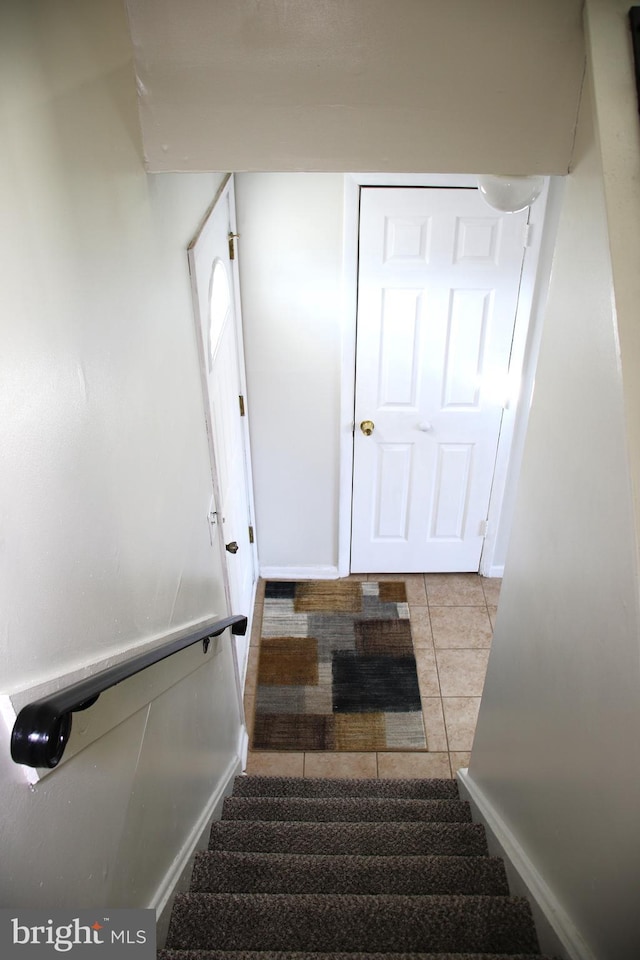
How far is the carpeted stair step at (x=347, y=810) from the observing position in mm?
2334

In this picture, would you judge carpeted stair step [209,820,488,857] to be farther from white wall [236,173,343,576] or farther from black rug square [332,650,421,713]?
white wall [236,173,343,576]

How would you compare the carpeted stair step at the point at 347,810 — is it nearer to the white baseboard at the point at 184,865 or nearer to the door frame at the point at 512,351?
the white baseboard at the point at 184,865

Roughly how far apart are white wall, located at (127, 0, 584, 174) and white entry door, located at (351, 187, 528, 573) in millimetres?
1610

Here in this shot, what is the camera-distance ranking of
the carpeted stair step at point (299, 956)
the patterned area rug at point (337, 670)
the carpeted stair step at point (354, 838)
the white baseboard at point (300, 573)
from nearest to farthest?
the carpeted stair step at point (299, 956)
the carpeted stair step at point (354, 838)
the patterned area rug at point (337, 670)
the white baseboard at point (300, 573)

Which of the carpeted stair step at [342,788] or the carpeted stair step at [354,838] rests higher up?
the carpeted stair step at [354,838]

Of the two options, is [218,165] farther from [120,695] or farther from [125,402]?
[120,695]

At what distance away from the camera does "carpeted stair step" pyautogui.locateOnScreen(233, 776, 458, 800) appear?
2.60 meters

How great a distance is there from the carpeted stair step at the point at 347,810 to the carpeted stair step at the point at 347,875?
0.39 metres

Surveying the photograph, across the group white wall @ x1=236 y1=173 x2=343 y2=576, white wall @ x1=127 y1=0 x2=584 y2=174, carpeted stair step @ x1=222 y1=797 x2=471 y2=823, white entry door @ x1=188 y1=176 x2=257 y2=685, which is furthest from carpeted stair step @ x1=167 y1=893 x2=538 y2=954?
white wall @ x1=236 y1=173 x2=343 y2=576

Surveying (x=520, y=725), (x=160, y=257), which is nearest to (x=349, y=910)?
(x=520, y=725)

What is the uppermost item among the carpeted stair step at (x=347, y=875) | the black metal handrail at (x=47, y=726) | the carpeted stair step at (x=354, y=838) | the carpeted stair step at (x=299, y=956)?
the black metal handrail at (x=47, y=726)

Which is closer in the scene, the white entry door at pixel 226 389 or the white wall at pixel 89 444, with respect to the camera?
the white wall at pixel 89 444

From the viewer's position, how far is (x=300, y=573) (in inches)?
158

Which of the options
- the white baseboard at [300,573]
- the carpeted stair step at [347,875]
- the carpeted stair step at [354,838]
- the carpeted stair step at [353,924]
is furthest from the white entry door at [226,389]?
the carpeted stair step at [353,924]
